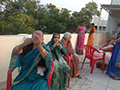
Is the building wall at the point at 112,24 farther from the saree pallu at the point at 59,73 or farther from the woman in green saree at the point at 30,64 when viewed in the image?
the woman in green saree at the point at 30,64

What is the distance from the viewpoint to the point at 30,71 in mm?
1748

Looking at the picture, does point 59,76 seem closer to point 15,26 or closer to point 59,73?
point 59,73

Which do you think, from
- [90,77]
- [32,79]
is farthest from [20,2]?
[32,79]

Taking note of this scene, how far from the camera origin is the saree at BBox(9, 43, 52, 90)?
1.72 meters

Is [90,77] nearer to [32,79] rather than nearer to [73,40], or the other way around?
[32,79]

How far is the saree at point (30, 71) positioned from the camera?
172 cm

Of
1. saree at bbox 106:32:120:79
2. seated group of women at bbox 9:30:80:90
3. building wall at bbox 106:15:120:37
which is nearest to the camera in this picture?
seated group of women at bbox 9:30:80:90

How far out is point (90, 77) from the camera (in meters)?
3.53

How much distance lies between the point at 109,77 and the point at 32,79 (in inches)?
109

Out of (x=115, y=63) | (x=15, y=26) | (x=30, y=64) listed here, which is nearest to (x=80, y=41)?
(x=115, y=63)

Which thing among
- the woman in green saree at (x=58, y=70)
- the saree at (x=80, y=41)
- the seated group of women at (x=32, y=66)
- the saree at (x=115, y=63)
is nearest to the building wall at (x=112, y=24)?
the saree at (x=80, y=41)

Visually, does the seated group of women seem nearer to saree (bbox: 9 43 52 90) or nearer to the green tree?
saree (bbox: 9 43 52 90)

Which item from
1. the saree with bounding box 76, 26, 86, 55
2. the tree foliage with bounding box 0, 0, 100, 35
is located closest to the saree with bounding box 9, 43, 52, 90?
the saree with bounding box 76, 26, 86, 55

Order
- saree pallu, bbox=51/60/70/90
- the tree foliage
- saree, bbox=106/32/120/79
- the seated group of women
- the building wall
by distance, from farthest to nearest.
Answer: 1. the building wall
2. the tree foliage
3. saree, bbox=106/32/120/79
4. saree pallu, bbox=51/60/70/90
5. the seated group of women
